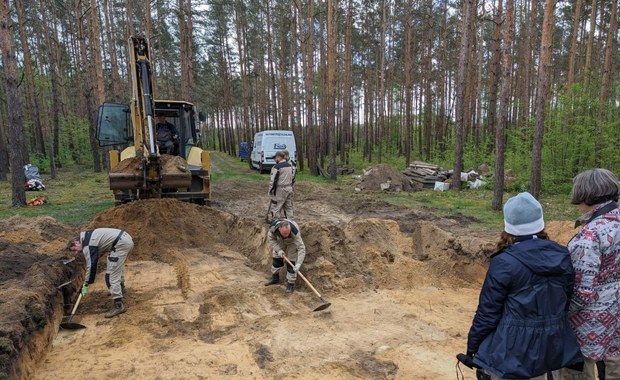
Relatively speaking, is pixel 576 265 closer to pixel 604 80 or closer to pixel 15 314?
pixel 15 314

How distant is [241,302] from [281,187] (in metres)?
3.53

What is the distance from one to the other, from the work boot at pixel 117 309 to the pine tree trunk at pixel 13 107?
931cm

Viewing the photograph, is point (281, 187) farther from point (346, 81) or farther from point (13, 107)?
point (346, 81)

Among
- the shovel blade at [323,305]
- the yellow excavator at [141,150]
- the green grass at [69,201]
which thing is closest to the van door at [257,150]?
the green grass at [69,201]

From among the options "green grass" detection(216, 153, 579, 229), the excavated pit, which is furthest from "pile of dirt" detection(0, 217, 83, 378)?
"green grass" detection(216, 153, 579, 229)

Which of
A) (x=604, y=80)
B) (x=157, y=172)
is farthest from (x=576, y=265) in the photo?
(x=604, y=80)

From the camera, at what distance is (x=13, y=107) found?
12414mm

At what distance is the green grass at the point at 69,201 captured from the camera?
11055 mm

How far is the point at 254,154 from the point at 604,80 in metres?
17.2

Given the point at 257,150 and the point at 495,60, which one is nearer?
the point at 495,60

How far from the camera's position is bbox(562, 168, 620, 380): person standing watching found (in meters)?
2.31

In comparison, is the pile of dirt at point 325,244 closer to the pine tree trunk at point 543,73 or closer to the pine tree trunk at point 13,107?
the pine tree trunk at point 543,73

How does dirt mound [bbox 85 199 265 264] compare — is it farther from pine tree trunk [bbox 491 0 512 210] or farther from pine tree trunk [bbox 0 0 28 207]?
pine tree trunk [bbox 491 0 512 210]

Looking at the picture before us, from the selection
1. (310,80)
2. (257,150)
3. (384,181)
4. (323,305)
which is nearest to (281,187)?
(323,305)
